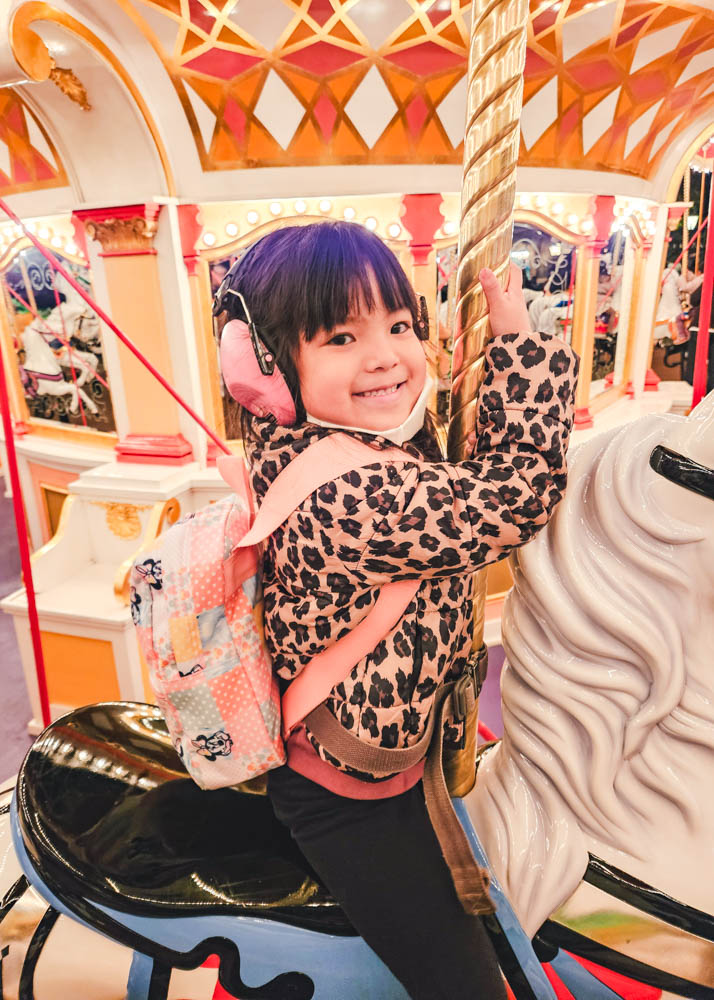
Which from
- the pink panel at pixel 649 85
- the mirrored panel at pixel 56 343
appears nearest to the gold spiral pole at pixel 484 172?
the mirrored panel at pixel 56 343

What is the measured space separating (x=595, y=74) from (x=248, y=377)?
10.5ft

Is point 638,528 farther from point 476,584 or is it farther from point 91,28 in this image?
point 91,28

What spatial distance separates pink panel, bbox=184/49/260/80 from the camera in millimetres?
2605

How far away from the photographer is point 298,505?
69 centimetres

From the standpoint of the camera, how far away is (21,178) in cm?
342

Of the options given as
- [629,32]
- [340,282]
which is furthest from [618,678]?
[629,32]

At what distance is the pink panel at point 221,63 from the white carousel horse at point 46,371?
5.40 ft

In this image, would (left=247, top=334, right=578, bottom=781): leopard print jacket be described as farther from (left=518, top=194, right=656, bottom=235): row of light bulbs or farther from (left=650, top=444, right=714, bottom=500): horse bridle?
(left=518, top=194, right=656, bottom=235): row of light bulbs

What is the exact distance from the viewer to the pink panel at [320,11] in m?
2.48

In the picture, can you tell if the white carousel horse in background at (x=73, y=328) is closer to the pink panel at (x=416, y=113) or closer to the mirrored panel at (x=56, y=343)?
the mirrored panel at (x=56, y=343)

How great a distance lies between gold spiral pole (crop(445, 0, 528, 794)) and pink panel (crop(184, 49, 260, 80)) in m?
2.39

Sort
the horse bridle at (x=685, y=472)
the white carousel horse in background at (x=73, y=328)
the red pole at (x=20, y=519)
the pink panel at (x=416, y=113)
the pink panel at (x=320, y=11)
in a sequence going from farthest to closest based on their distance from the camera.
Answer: the white carousel horse in background at (x=73, y=328), the pink panel at (x=416, y=113), the pink panel at (x=320, y=11), the red pole at (x=20, y=519), the horse bridle at (x=685, y=472)

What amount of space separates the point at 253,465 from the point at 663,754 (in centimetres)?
54

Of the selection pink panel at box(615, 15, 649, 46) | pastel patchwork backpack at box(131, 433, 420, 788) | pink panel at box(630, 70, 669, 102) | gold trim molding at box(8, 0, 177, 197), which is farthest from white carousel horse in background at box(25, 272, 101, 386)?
pastel patchwork backpack at box(131, 433, 420, 788)
